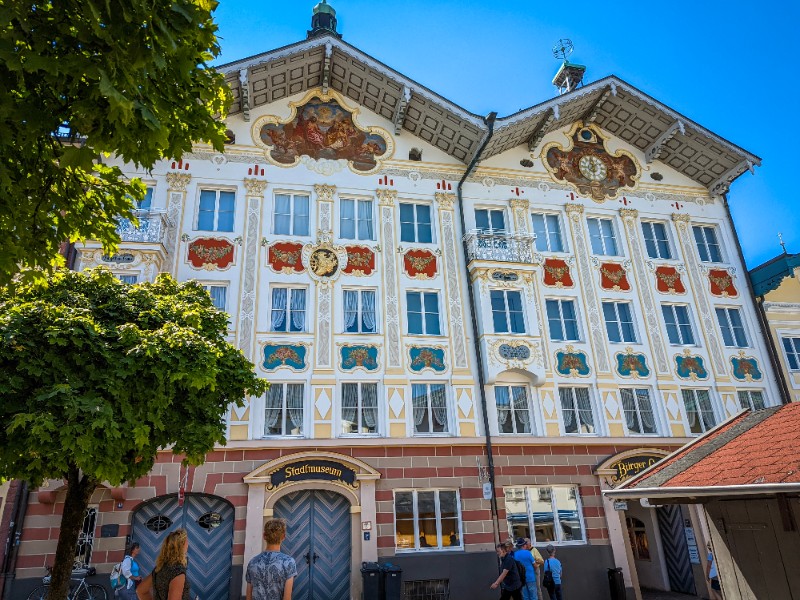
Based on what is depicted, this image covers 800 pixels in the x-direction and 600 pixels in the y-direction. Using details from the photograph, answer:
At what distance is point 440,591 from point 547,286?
10.0 metres

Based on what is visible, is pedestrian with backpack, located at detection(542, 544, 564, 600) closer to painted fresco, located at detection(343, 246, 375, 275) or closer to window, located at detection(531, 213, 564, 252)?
painted fresco, located at detection(343, 246, 375, 275)

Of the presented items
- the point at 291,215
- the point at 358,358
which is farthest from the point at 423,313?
the point at 291,215

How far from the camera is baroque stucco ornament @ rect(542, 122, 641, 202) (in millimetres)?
22094

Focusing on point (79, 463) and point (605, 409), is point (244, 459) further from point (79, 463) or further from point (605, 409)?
point (605, 409)

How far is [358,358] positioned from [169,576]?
1204cm

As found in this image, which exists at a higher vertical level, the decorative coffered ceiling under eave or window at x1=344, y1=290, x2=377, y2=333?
the decorative coffered ceiling under eave

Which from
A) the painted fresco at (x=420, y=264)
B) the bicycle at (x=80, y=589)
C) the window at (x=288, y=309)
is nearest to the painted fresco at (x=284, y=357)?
the window at (x=288, y=309)

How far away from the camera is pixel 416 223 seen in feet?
66.3

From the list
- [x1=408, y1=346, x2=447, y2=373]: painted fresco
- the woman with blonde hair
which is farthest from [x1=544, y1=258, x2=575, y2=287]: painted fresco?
the woman with blonde hair

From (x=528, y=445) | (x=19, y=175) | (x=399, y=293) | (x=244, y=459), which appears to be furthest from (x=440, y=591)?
(x=19, y=175)

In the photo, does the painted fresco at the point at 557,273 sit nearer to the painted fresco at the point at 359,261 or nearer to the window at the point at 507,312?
the window at the point at 507,312

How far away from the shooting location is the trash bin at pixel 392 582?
47.3 feet

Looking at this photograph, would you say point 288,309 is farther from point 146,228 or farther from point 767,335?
point 767,335

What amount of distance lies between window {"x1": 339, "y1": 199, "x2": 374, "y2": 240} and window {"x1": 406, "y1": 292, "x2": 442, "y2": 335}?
255cm
